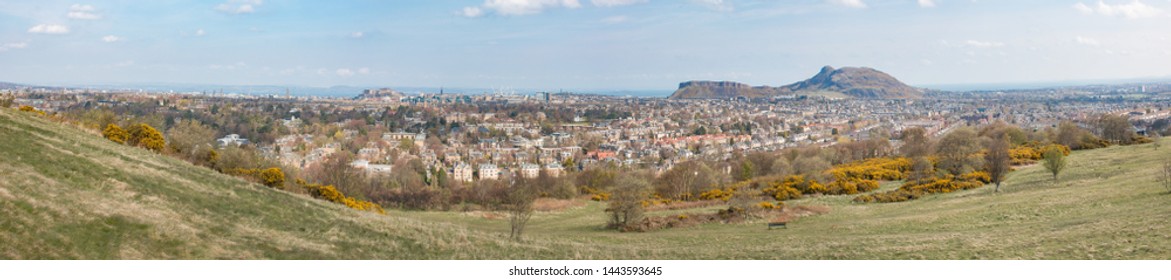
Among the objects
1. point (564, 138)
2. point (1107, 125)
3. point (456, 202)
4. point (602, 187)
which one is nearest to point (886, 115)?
point (564, 138)

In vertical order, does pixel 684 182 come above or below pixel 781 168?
above

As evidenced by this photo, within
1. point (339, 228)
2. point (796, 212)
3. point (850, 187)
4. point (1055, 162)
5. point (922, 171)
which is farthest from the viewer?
point (922, 171)

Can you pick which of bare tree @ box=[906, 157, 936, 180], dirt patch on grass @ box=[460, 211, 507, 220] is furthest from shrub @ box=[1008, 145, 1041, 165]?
dirt patch on grass @ box=[460, 211, 507, 220]

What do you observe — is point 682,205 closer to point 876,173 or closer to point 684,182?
point 684,182

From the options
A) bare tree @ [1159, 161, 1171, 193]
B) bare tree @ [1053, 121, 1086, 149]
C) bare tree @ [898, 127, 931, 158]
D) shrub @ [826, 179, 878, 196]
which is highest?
bare tree @ [1159, 161, 1171, 193]

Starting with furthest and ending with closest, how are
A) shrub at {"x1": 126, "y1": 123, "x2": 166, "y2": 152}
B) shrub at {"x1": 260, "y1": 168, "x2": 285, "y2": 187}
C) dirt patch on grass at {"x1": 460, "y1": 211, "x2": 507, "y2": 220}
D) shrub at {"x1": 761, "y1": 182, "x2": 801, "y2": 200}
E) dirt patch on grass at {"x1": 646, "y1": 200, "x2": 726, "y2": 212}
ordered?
shrub at {"x1": 761, "y1": 182, "x2": 801, "y2": 200} < dirt patch on grass at {"x1": 646, "y1": 200, "x2": 726, "y2": 212} < dirt patch on grass at {"x1": 460, "y1": 211, "x2": 507, "y2": 220} < shrub at {"x1": 260, "y1": 168, "x2": 285, "y2": 187} < shrub at {"x1": 126, "y1": 123, "x2": 166, "y2": 152}

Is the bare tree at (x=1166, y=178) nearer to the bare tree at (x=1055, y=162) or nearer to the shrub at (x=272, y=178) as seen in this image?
the bare tree at (x=1055, y=162)

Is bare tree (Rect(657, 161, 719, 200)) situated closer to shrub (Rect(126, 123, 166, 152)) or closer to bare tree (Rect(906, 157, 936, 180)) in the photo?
bare tree (Rect(906, 157, 936, 180))

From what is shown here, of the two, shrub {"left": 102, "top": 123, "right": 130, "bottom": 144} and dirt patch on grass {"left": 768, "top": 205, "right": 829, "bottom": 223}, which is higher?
shrub {"left": 102, "top": 123, "right": 130, "bottom": 144}

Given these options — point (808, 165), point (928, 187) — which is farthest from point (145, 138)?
point (808, 165)
